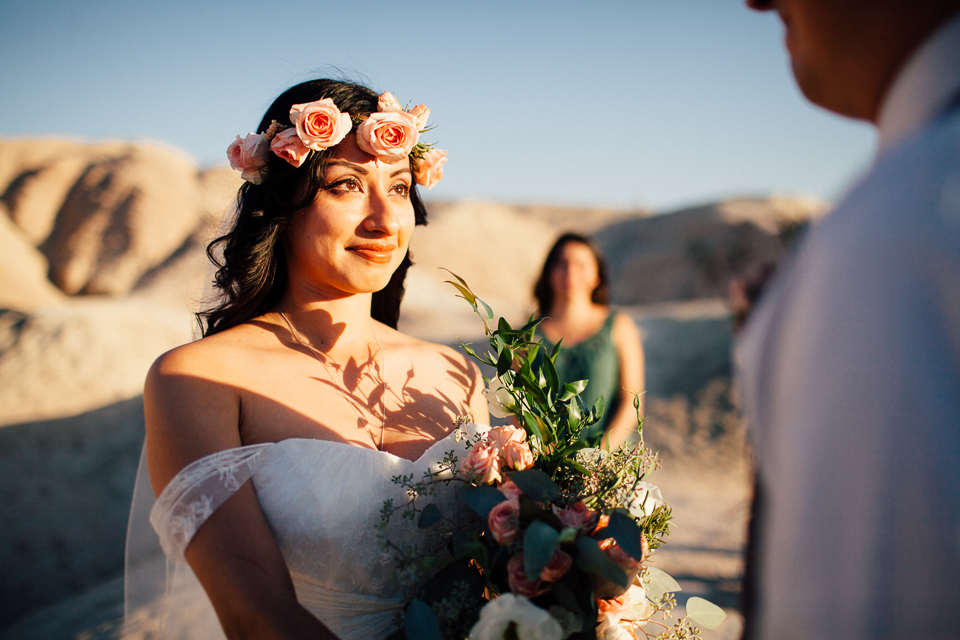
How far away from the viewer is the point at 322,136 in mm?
1968

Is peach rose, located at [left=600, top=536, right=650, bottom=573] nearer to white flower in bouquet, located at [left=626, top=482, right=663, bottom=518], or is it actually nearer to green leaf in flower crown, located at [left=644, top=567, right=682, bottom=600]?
white flower in bouquet, located at [left=626, top=482, right=663, bottom=518]

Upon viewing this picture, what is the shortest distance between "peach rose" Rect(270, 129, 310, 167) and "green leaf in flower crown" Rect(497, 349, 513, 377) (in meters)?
0.99

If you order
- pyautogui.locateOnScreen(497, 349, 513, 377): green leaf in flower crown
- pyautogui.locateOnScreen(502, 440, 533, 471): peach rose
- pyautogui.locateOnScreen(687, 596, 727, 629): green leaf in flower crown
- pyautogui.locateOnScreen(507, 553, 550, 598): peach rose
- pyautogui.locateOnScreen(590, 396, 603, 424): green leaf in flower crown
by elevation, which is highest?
pyautogui.locateOnScreen(497, 349, 513, 377): green leaf in flower crown

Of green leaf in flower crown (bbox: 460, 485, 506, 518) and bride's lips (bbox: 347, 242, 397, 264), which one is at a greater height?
bride's lips (bbox: 347, 242, 397, 264)

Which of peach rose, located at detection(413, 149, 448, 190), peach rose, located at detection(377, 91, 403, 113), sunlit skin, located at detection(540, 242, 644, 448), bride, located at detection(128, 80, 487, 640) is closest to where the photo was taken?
bride, located at detection(128, 80, 487, 640)

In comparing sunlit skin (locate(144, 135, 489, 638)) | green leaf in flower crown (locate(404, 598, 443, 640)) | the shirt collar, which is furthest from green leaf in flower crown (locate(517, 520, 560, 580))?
the shirt collar

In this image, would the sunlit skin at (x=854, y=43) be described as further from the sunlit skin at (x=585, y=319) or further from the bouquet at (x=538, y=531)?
the sunlit skin at (x=585, y=319)

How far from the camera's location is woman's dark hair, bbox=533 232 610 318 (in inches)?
195

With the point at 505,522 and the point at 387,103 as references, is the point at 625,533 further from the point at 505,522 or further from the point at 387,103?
the point at 387,103

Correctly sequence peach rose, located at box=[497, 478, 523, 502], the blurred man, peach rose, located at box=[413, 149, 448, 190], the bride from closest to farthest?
the blurred man < peach rose, located at box=[497, 478, 523, 502] < the bride < peach rose, located at box=[413, 149, 448, 190]

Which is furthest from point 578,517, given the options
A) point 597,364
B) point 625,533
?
point 597,364

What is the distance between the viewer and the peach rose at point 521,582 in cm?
132

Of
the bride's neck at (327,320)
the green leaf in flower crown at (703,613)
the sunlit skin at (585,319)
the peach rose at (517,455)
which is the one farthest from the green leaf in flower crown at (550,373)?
the sunlit skin at (585,319)

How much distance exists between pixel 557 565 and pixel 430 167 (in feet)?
5.52
